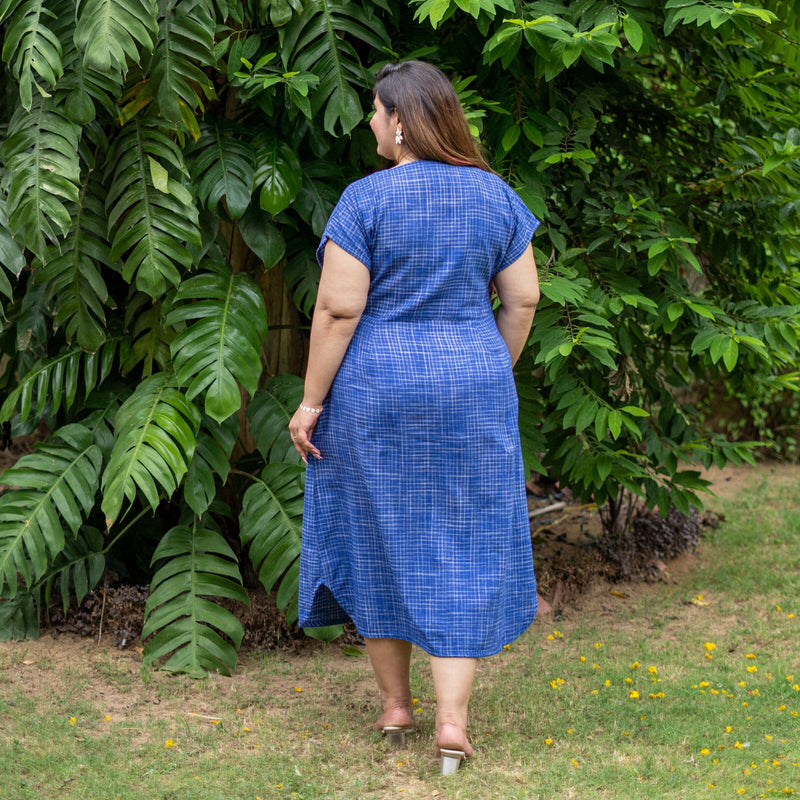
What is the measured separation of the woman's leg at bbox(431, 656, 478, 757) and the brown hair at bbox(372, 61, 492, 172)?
143 cm

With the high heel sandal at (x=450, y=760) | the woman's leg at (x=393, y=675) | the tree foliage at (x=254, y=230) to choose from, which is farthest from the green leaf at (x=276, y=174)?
the high heel sandal at (x=450, y=760)

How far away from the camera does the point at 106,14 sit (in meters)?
3.33

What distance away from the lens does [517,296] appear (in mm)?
3088

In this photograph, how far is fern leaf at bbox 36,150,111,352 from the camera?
379 cm

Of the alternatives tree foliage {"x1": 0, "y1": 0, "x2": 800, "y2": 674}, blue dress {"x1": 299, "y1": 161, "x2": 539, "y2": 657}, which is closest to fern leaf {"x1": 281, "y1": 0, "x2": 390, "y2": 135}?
tree foliage {"x1": 0, "y1": 0, "x2": 800, "y2": 674}

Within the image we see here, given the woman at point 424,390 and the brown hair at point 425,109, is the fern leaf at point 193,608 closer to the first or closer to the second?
the woman at point 424,390

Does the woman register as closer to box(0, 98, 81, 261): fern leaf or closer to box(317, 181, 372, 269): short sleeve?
box(317, 181, 372, 269): short sleeve

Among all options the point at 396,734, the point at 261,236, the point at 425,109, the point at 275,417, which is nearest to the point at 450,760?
the point at 396,734

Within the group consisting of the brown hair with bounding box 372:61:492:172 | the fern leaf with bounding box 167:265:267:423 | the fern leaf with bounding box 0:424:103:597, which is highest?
the brown hair with bounding box 372:61:492:172

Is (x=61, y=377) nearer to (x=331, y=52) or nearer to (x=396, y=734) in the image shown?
(x=331, y=52)

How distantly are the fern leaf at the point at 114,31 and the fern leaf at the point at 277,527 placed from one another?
160 centimetres

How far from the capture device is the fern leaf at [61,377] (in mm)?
3959

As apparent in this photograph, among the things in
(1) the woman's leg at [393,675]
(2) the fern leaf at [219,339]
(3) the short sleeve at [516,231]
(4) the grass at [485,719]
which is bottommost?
(4) the grass at [485,719]

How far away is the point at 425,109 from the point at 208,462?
174cm
